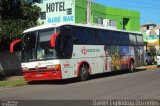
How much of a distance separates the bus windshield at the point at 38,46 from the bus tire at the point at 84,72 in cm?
277

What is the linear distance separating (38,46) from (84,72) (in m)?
3.47

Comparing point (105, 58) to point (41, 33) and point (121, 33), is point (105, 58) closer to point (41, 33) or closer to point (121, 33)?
A: point (121, 33)

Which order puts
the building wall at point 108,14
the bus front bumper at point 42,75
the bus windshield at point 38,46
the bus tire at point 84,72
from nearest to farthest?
the bus front bumper at point 42,75
the bus windshield at point 38,46
the bus tire at point 84,72
the building wall at point 108,14

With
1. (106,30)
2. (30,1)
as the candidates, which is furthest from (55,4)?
(106,30)

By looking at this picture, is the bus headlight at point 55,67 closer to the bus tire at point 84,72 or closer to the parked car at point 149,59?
the bus tire at point 84,72

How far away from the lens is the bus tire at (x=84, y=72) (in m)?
21.9

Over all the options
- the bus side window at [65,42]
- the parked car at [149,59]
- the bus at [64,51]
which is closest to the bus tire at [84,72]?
the bus at [64,51]

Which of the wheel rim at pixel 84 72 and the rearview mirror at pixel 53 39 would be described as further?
the wheel rim at pixel 84 72

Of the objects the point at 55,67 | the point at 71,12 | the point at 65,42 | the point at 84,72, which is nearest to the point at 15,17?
the point at 84,72

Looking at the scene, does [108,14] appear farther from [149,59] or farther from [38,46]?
[38,46]

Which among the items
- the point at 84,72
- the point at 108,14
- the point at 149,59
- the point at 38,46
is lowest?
the point at 149,59

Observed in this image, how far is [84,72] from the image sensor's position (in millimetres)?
22156

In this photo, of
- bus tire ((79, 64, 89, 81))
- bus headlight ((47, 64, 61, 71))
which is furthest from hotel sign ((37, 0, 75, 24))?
bus headlight ((47, 64, 61, 71))

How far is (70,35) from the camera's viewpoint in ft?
67.8
